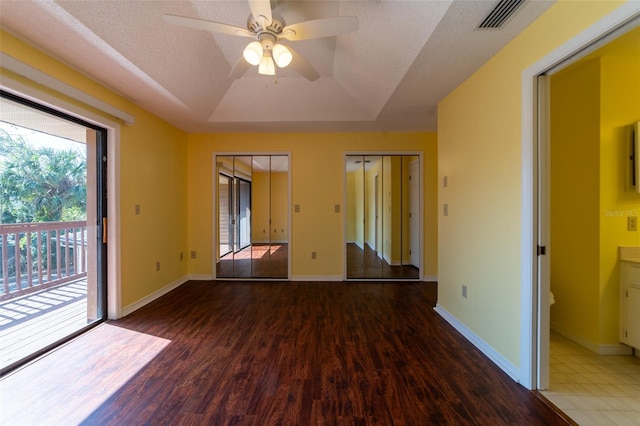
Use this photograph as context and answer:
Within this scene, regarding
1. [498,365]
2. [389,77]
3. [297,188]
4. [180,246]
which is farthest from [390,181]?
[180,246]

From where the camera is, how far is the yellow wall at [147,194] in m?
2.94

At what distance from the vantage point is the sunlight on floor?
1571 mm

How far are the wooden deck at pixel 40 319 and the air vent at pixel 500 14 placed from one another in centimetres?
430

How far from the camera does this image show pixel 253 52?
1766 millimetres

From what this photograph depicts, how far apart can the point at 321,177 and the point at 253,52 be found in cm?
276

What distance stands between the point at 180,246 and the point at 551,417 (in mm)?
4668

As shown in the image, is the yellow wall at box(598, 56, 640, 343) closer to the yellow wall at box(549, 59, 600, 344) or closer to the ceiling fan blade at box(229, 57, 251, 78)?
the yellow wall at box(549, 59, 600, 344)

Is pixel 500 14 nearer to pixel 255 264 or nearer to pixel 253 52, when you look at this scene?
pixel 253 52

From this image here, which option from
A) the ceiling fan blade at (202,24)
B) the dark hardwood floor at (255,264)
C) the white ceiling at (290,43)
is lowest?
the dark hardwood floor at (255,264)

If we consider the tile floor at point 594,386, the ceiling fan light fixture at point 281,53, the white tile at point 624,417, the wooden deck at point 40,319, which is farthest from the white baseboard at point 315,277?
the ceiling fan light fixture at point 281,53

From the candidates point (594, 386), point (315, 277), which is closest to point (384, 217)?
point (315, 277)

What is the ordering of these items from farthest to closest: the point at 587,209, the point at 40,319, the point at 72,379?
the point at 40,319 → the point at 587,209 → the point at 72,379

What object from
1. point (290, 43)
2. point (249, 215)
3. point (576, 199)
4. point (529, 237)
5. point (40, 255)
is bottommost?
point (40, 255)

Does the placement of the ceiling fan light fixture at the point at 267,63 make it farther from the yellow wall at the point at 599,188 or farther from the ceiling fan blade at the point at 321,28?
the yellow wall at the point at 599,188
